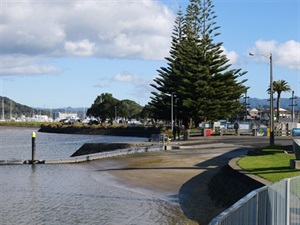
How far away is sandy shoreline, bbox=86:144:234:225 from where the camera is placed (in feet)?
56.5

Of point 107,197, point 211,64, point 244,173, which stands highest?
point 211,64

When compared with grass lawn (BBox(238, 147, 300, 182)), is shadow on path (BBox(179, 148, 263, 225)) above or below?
below

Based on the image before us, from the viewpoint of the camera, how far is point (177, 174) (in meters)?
25.1

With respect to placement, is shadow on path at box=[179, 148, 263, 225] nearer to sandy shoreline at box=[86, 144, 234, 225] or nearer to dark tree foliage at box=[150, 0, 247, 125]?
sandy shoreline at box=[86, 144, 234, 225]

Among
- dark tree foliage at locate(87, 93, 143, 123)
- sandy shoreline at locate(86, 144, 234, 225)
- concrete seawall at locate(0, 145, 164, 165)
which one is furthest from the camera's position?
dark tree foliage at locate(87, 93, 143, 123)

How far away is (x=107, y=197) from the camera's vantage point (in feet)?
65.6

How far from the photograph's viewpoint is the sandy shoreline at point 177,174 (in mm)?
17220

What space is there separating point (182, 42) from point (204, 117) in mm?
15994

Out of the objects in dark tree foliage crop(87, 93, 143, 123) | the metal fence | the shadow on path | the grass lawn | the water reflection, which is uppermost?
dark tree foliage crop(87, 93, 143, 123)

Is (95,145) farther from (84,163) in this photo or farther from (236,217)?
(236,217)

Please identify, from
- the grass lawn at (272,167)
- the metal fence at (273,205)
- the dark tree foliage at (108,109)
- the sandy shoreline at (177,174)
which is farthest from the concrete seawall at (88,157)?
the dark tree foliage at (108,109)

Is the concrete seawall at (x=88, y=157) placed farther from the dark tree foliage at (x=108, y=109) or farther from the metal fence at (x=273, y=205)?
the dark tree foliage at (x=108, y=109)

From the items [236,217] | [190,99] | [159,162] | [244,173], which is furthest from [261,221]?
[190,99]

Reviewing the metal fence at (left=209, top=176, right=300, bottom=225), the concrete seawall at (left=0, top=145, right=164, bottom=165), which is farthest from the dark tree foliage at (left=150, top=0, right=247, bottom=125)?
the metal fence at (left=209, top=176, right=300, bottom=225)
